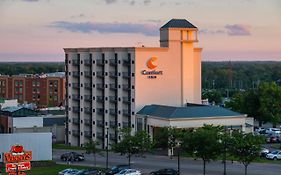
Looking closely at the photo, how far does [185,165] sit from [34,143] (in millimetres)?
18762

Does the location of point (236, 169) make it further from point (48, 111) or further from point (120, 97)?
point (48, 111)

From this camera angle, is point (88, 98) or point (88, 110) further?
point (88, 98)

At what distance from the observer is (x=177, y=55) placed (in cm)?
10056

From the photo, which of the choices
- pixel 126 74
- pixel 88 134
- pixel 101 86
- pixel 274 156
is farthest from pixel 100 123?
pixel 274 156

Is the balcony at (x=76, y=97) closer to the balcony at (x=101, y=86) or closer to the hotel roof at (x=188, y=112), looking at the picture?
the balcony at (x=101, y=86)

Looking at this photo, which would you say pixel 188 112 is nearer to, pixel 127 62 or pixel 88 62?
pixel 127 62

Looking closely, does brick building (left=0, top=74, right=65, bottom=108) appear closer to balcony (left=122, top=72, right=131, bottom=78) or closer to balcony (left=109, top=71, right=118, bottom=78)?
balcony (left=109, top=71, right=118, bottom=78)

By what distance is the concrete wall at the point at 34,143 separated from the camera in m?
78.8

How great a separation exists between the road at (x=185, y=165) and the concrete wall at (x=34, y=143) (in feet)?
9.15

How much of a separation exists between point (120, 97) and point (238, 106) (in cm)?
3025

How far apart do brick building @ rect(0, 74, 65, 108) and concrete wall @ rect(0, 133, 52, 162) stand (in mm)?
93051

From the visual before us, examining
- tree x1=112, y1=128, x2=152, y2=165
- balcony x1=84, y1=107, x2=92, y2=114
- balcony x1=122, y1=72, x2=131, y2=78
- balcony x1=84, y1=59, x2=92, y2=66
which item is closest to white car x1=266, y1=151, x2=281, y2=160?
tree x1=112, y1=128, x2=152, y2=165

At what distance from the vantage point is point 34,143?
81000mm

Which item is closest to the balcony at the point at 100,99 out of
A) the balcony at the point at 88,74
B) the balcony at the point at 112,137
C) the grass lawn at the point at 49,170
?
the balcony at the point at 88,74
